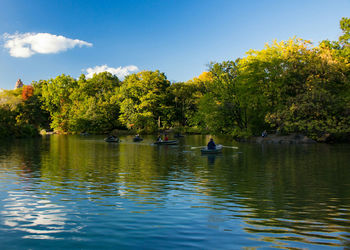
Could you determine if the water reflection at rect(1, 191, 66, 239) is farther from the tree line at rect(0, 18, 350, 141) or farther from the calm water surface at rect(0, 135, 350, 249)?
the tree line at rect(0, 18, 350, 141)

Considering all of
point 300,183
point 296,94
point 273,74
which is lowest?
point 300,183

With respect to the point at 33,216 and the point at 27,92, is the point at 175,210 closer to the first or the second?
the point at 33,216

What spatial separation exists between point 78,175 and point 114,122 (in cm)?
8315

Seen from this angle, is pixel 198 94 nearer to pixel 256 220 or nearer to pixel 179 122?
pixel 179 122

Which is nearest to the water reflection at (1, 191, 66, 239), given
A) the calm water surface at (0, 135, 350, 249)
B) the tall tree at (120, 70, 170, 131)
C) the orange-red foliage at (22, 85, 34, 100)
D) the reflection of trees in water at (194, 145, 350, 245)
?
the calm water surface at (0, 135, 350, 249)

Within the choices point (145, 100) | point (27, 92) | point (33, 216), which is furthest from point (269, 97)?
point (27, 92)

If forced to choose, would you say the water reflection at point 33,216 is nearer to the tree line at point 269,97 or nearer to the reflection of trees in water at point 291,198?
the reflection of trees in water at point 291,198

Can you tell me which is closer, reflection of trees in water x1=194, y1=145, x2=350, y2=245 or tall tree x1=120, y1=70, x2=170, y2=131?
reflection of trees in water x1=194, y1=145, x2=350, y2=245

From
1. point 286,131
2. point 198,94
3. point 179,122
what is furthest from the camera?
point 179,122

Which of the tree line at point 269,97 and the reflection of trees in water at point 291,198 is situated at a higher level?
the tree line at point 269,97

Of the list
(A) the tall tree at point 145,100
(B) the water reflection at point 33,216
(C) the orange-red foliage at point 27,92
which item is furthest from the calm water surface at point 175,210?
(C) the orange-red foliage at point 27,92

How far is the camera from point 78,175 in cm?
1964

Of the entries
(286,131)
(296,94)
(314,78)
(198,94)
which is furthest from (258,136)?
(198,94)

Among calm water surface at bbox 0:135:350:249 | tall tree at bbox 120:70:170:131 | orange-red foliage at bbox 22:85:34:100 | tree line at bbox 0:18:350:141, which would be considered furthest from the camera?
orange-red foliage at bbox 22:85:34:100
